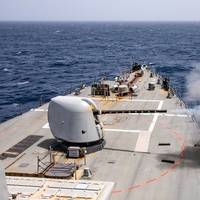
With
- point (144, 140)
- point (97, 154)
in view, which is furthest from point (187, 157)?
point (97, 154)

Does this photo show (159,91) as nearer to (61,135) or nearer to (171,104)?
(171,104)

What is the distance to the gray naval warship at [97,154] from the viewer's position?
723 inches

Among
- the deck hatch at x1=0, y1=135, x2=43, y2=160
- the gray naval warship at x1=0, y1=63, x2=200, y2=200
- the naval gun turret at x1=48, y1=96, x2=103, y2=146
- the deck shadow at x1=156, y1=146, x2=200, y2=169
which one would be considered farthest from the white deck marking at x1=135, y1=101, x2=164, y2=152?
the deck hatch at x1=0, y1=135, x2=43, y2=160

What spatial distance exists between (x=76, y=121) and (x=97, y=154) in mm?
2624

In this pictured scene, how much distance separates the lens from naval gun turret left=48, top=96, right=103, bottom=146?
2842cm

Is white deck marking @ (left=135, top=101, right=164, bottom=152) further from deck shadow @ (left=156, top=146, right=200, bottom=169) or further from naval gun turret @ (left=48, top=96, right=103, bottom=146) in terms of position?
naval gun turret @ (left=48, top=96, right=103, bottom=146)

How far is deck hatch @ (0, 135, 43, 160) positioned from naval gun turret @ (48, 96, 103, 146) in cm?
299

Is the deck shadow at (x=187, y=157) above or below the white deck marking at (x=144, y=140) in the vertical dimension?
above

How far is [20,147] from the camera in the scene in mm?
30531

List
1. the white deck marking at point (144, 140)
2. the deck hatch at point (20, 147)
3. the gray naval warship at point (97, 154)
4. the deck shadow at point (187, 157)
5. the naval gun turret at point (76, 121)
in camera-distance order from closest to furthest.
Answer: the gray naval warship at point (97, 154) → the deck shadow at point (187, 157) → the naval gun turret at point (76, 121) → the deck hatch at point (20, 147) → the white deck marking at point (144, 140)

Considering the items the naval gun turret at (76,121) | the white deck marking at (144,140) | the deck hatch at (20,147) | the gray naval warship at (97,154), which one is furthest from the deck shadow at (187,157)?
the deck hatch at (20,147)

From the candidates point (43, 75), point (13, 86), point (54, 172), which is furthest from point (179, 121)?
point (43, 75)

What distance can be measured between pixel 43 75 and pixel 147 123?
5686 cm

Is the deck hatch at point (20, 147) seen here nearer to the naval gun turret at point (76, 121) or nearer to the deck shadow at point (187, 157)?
the naval gun turret at point (76, 121)
